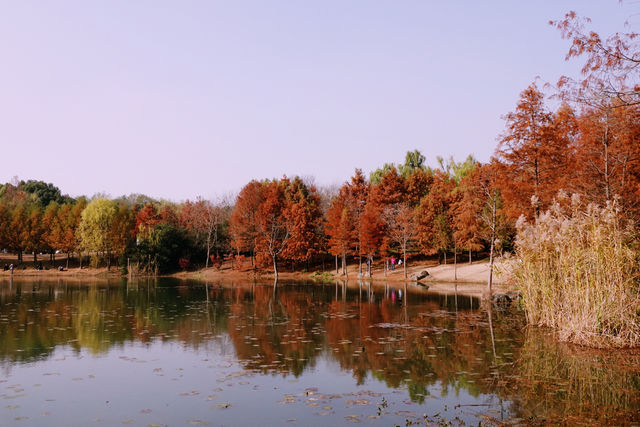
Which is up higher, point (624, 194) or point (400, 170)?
point (400, 170)

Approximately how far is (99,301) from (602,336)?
27.3m

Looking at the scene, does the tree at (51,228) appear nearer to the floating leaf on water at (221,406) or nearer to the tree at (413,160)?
the tree at (413,160)

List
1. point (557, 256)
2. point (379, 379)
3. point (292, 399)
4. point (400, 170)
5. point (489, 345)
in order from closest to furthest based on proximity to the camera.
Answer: point (292, 399), point (379, 379), point (489, 345), point (557, 256), point (400, 170)

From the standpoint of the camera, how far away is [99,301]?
31.0 meters

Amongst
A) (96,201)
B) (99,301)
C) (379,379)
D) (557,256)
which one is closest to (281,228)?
(96,201)

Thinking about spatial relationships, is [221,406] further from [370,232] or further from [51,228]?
[51,228]

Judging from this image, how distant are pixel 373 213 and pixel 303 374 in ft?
158

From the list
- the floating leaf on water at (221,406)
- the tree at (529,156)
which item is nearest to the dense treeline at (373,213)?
the tree at (529,156)

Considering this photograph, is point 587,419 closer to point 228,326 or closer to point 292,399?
point 292,399

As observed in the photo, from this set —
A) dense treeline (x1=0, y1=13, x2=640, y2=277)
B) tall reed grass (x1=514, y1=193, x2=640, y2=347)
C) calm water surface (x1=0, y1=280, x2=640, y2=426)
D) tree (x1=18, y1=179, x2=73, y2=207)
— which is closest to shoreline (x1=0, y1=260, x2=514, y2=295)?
dense treeline (x1=0, y1=13, x2=640, y2=277)

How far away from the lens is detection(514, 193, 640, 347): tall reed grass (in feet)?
44.8

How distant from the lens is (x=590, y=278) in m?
14.2

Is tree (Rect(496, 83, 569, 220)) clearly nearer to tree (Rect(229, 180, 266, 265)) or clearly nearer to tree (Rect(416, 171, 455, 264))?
tree (Rect(416, 171, 455, 264))

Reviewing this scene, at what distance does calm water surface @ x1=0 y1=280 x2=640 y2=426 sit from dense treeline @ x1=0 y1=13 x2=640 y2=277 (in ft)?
37.9
